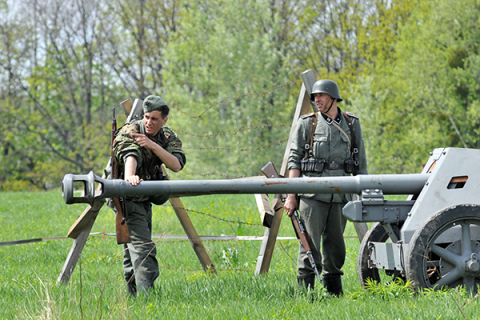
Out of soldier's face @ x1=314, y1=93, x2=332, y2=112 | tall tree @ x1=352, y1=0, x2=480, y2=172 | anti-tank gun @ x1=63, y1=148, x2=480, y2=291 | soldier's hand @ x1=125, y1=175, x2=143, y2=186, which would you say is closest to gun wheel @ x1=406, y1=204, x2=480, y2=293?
anti-tank gun @ x1=63, y1=148, x2=480, y2=291

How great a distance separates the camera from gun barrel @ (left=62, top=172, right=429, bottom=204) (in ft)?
14.0

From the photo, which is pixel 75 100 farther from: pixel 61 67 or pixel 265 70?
pixel 265 70

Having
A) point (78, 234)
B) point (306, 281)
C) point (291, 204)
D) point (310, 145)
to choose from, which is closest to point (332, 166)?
point (310, 145)

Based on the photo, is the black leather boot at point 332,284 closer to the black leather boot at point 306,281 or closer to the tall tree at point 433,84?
the black leather boot at point 306,281

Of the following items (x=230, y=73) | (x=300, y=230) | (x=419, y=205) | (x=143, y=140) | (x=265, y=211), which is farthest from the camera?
(x=230, y=73)

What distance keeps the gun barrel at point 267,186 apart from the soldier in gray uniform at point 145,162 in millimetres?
393

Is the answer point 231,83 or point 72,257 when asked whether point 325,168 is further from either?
point 231,83

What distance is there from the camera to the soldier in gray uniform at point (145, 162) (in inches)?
189

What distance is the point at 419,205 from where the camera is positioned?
4.30 metres

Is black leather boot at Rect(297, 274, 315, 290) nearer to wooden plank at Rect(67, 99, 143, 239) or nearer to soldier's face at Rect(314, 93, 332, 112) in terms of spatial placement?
soldier's face at Rect(314, 93, 332, 112)

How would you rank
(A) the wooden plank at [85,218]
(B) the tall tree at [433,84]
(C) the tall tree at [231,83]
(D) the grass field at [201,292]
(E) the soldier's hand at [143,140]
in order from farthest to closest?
(C) the tall tree at [231,83] < (B) the tall tree at [433,84] < (A) the wooden plank at [85,218] < (E) the soldier's hand at [143,140] < (D) the grass field at [201,292]

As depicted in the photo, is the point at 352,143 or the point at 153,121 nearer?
the point at 153,121

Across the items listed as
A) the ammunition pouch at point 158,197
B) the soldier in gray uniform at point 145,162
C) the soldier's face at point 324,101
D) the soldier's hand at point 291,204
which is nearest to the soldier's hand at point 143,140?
the soldier in gray uniform at point 145,162

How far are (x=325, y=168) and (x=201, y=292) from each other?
156 cm
